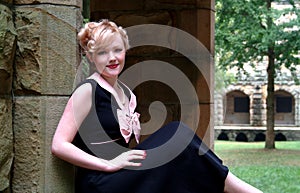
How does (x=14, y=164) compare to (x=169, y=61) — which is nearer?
(x=14, y=164)

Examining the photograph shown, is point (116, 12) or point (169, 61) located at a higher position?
point (116, 12)

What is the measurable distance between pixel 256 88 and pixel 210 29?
1545cm

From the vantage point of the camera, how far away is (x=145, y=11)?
379cm

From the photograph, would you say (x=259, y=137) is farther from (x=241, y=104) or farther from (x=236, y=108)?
(x=236, y=108)

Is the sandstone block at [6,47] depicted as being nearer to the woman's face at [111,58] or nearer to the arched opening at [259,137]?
the woman's face at [111,58]

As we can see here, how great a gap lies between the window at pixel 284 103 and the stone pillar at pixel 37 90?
749 inches

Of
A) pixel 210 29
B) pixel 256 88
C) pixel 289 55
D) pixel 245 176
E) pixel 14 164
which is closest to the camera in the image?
pixel 14 164

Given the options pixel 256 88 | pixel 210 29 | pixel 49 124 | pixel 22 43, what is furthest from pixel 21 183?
pixel 256 88

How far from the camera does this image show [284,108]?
66.1 ft

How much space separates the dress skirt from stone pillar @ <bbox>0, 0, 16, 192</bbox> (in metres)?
0.31

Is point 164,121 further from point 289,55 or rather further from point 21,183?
point 289,55

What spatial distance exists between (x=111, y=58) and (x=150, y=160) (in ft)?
1.40

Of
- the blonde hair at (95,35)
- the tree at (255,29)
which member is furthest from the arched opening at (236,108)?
the blonde hair at (95,35)

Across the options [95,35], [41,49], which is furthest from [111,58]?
[41,49]
